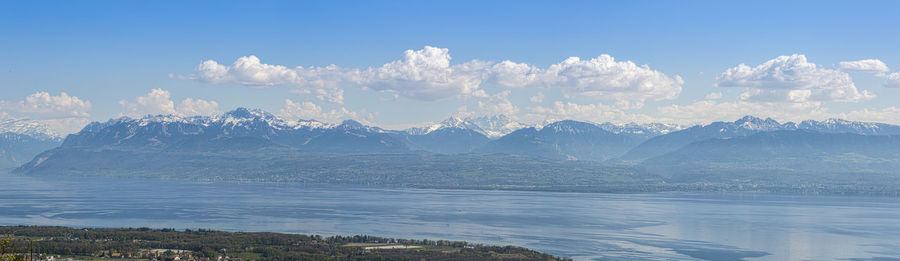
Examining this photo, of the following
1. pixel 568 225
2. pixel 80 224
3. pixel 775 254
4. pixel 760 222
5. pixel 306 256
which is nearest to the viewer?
pixel 306 256

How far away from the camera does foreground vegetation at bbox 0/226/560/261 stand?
383 feet

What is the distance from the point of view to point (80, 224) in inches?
6594

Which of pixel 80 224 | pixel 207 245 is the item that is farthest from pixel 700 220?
pixel 80 224

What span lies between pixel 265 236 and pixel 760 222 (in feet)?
368

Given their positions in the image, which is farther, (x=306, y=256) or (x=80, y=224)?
(x=80, y=224)

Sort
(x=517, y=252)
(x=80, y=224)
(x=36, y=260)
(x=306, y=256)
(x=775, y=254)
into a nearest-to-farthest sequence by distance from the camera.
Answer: (x=36, y=260), (x=306, y=256), (x=517, y=252), (x=775, y=254), (x=80, y=224)

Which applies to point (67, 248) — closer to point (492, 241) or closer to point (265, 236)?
point (265, 236)

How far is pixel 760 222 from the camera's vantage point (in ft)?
643

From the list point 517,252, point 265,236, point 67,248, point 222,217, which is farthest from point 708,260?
point 222,217

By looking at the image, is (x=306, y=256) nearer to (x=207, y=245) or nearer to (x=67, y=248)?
(x=207, y=245)

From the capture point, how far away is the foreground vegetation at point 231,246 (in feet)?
383

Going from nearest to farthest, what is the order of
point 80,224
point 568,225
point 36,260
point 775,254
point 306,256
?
point 36,260, point 306,256, point 775,254, point 80,224, point 568,225

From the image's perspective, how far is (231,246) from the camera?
12606cm

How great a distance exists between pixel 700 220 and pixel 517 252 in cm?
8790
